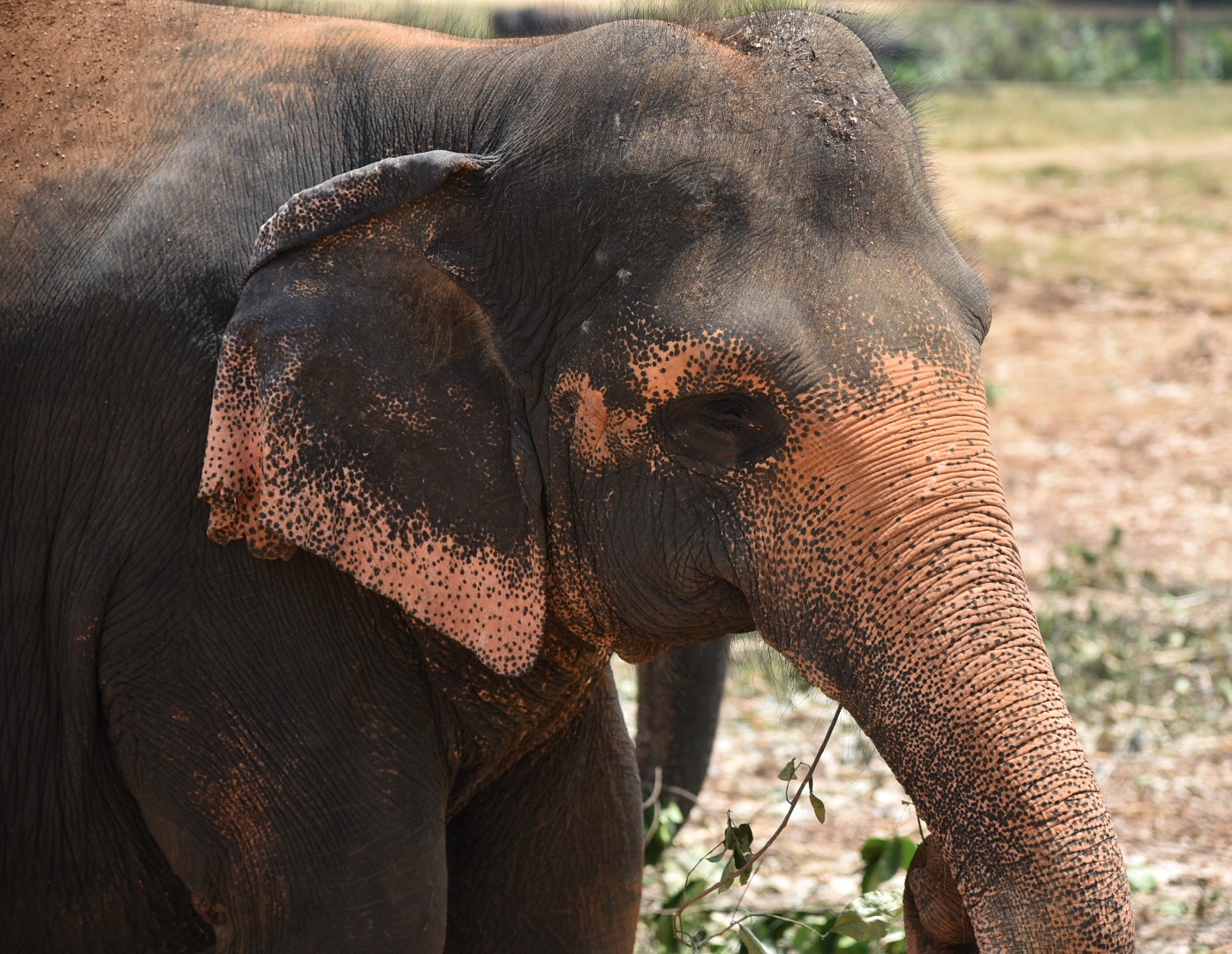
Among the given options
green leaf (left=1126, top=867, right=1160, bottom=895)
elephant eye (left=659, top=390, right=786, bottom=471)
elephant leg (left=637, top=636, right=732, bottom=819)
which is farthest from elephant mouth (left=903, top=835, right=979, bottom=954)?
green leaf (left=1126, top=867, right=1160, bottom=895)

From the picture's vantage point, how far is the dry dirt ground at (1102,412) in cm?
415

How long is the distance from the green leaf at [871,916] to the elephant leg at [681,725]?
28.5 inches

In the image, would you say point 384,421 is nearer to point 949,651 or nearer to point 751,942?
point 949,651

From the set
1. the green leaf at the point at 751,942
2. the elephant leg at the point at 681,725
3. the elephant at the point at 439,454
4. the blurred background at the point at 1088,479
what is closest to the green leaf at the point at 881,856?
the blurred background at the point at 1088,479

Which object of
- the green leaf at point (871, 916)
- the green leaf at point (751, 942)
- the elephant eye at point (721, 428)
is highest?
the elephant eye at point (721, 428)

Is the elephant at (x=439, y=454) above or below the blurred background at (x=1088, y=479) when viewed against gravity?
above

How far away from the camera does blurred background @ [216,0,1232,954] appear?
3.48 metres

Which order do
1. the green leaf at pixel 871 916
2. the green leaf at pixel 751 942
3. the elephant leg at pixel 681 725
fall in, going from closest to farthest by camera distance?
the green leaf at pixel 751 942 → the green leaf at pixel 871 916 → the elephant leg at pixel 681 725

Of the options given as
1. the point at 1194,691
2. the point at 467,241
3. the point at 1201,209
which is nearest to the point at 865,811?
the point at 1194,691

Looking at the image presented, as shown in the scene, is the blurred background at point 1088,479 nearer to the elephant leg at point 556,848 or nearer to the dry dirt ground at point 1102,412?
the dry dirt ground at point 1102,412

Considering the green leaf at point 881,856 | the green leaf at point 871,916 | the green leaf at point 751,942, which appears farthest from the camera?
the green leaf at point 881,856

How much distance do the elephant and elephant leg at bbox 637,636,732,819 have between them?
3.72ft

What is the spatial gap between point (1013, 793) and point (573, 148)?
949 mm

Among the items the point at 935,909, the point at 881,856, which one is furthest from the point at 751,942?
the point at 935,909
